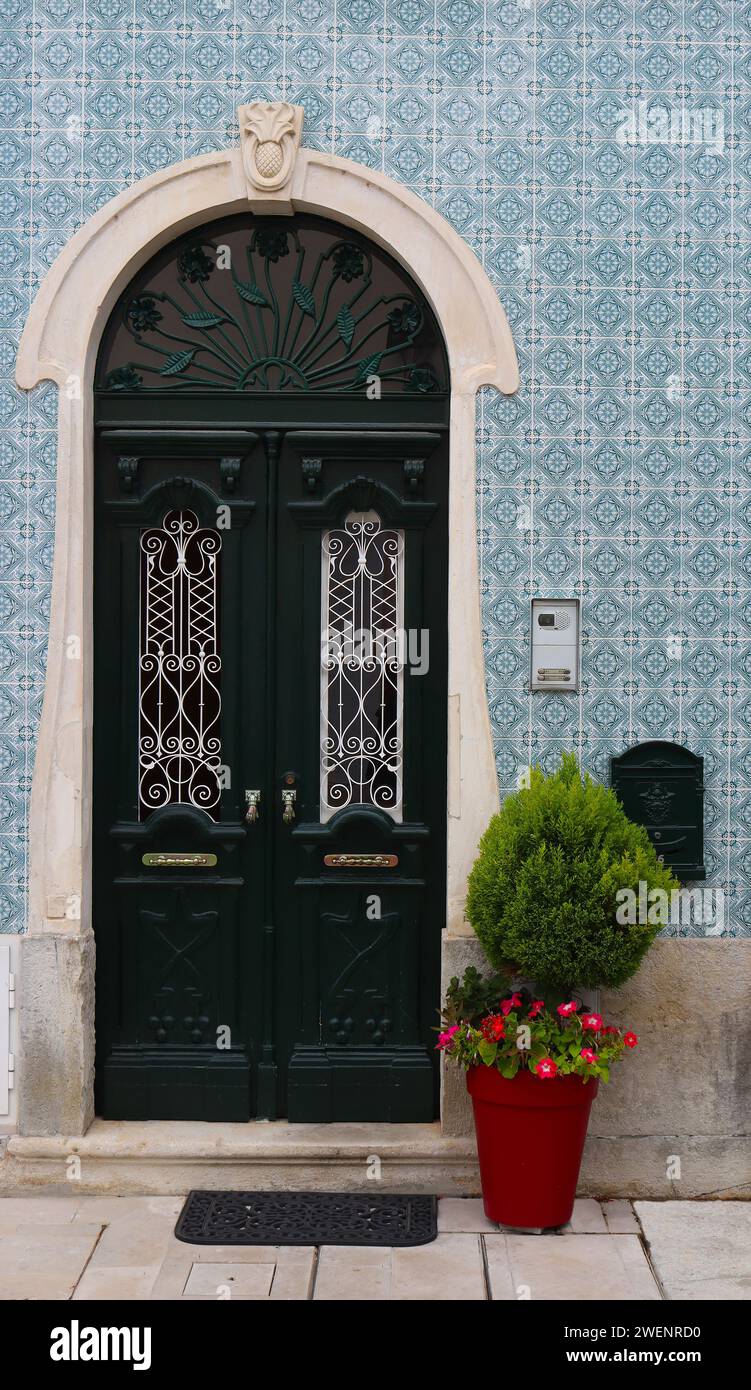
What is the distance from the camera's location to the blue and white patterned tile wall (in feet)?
17.0

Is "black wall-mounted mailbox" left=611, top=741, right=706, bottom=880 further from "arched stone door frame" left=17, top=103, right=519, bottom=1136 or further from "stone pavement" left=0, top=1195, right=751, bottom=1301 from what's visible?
"stone pavement" left=0, top=1195, right=751, bottom=1301

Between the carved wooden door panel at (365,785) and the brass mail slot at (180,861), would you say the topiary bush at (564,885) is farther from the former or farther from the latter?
the brass mail slot at (180,861)

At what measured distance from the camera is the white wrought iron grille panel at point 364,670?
539 cm

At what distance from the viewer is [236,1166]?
5.12 m

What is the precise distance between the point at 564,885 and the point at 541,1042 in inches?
21.9

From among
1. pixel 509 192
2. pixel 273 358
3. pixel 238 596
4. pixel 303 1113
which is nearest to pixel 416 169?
pixel 509 192

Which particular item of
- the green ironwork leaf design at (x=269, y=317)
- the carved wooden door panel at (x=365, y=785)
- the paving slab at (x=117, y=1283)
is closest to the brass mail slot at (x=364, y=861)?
the carved wooden door panel at (x=365, y=785)

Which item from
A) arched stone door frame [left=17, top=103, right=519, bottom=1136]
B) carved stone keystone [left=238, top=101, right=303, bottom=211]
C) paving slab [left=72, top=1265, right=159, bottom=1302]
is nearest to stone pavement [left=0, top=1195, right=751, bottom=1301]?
paving slab [left=72, top=1265, right=159, bottom=1302]

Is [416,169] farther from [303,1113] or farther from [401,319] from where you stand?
[303,1113]

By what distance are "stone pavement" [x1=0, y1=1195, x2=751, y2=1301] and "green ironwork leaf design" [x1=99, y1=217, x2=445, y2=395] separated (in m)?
3.17

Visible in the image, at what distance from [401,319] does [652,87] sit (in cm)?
128

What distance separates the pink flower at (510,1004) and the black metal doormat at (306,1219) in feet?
2.66

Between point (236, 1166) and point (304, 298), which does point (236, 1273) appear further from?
point (304, 298)

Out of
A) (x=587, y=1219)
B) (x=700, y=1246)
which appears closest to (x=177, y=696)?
(x=587, y=1219)
